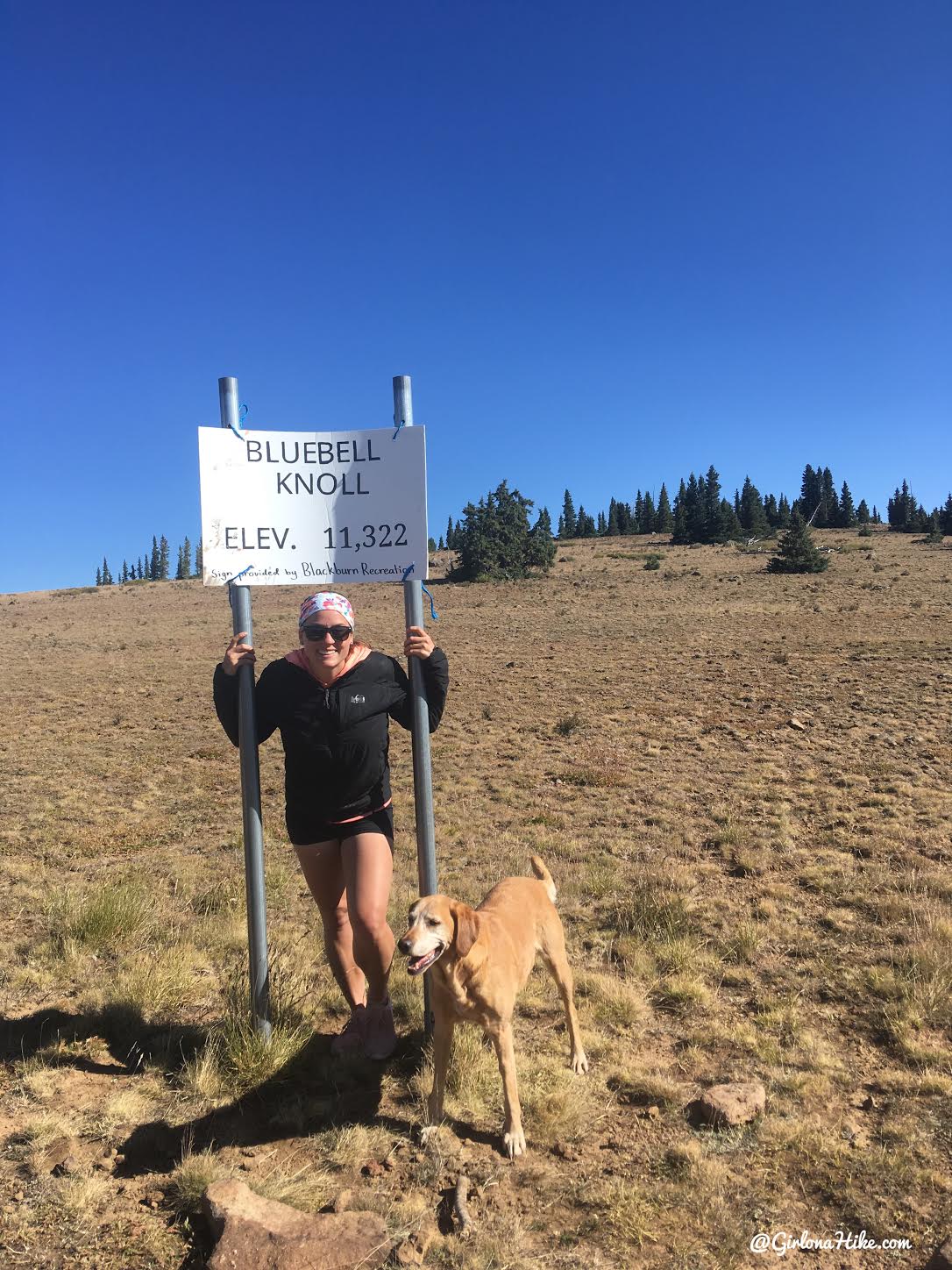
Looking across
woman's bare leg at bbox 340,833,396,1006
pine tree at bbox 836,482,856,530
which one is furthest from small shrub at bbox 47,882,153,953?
pine tree at bbox 836,482,856,530

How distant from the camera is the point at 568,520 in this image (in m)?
114

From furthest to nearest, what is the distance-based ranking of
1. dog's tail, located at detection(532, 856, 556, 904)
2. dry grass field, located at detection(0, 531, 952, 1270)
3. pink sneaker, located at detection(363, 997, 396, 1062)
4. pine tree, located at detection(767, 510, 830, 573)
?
pine tree, located at detection(767, 510, 830, 573)
dog's tail, located at detection(532, 856, 556, 904)
pink sneaker, located at detection(363, 997, 396, 1062)
dry grass field, located at detection(0, 531, 952, 1270)

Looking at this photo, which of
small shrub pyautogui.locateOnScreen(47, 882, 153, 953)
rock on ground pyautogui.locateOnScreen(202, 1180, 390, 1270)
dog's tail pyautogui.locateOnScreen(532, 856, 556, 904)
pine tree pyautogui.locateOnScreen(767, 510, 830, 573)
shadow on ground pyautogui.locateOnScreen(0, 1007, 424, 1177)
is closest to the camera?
rock on ground pyautogui.locateOnScreen(202, 1180, 390, 1270)

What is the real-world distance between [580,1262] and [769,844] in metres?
4.98

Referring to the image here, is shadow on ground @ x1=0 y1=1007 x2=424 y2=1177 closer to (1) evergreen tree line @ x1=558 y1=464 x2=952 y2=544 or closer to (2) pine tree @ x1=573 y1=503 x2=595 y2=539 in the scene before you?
(1) evergreen tree line @ x1=558 y1=464 x2=952 y2=544

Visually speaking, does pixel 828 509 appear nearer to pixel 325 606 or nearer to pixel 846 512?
pixel 846 512

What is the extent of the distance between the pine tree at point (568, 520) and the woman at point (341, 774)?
4278 inches

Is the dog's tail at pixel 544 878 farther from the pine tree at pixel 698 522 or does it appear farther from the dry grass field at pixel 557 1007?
the pine tree at pixel 698 522

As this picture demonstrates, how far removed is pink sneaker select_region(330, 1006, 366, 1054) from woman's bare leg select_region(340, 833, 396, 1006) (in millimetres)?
289

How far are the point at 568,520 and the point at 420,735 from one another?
112349 mm

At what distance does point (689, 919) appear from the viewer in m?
5.38

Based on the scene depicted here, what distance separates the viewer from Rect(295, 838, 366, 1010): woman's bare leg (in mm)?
3758

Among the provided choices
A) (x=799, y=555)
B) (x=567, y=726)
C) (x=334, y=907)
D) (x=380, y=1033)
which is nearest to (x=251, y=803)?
(x=334, y=907)

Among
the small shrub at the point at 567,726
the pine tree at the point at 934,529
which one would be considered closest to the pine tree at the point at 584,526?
the pine tree at the point at 934,529
